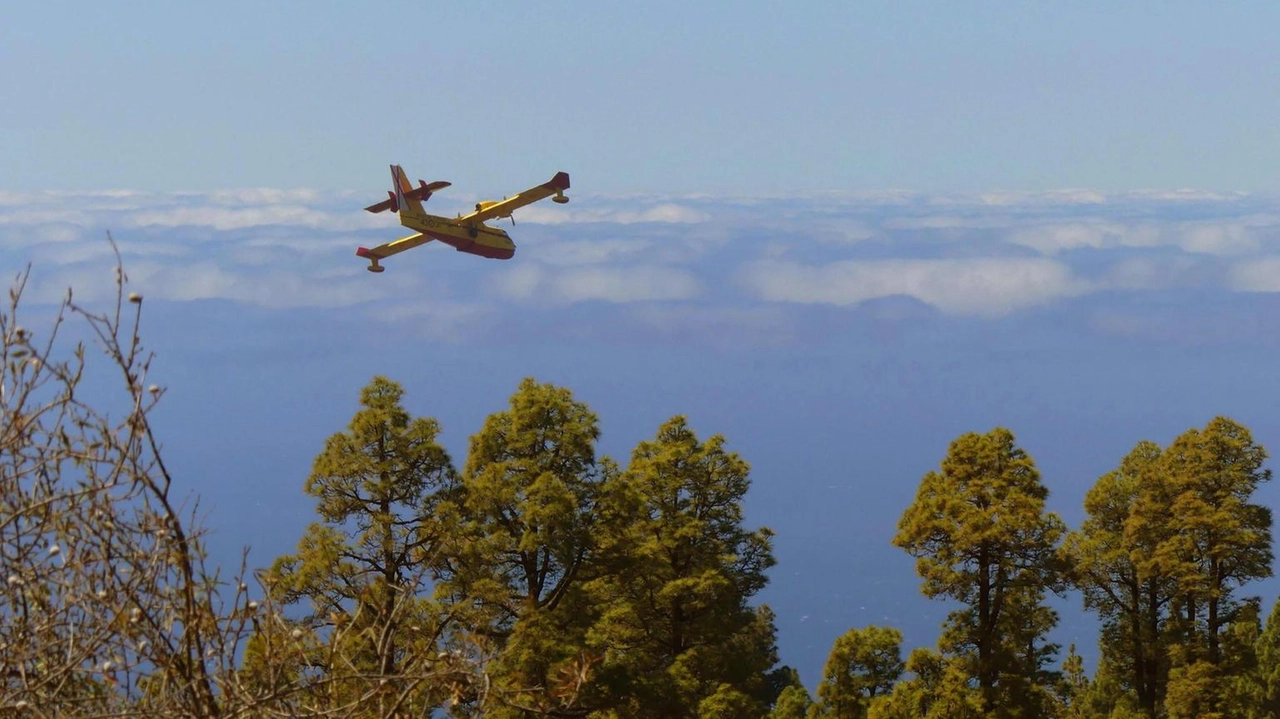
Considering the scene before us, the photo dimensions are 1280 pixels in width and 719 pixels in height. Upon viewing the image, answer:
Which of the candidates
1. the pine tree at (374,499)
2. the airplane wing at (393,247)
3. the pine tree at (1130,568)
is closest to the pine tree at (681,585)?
the pine tree at (374,499)

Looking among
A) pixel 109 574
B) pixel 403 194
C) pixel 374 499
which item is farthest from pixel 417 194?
pixel 109 574

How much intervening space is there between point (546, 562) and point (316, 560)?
4.23m

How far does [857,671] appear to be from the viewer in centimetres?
2844

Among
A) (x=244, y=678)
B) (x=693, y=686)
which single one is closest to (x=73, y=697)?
(x=244, y=678)

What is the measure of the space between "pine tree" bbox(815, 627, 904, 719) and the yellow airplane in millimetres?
16142

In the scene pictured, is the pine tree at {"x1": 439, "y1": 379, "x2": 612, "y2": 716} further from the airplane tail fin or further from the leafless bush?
the leafless bush

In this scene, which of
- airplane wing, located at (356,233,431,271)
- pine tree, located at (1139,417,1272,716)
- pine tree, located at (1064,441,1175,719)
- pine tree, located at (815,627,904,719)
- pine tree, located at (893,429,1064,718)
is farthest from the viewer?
airplane wing, located at (356,233,431,271)

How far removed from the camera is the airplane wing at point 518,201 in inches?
1601

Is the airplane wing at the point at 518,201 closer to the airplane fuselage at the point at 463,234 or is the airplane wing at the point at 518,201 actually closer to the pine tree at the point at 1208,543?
the airplane fuselage at the point at 463,234

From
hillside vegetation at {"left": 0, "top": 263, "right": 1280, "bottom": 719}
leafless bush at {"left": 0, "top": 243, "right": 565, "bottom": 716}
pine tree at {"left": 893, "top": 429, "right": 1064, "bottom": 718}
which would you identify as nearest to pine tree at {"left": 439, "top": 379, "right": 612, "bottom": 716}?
hillside vegetation at {"left": 0, "top": 263, "right": 1280, "bottom": 719}

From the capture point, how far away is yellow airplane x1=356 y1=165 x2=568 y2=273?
130ft

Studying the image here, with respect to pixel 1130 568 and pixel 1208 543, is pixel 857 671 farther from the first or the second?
pixel 1208 543

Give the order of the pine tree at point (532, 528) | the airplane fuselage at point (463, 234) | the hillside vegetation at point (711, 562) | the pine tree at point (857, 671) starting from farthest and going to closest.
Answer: the airplane fuselage at point (463, 234)
the pine tree at point (857, 671)
the hillside vegetation at point (711, 562)
the pine tree at point (532, 528)

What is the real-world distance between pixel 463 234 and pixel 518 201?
97.7 inches
